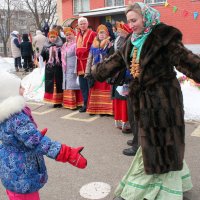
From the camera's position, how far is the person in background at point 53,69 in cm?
670

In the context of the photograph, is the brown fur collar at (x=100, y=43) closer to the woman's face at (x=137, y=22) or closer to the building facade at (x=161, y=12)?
the woman's face at (x=137, y=22)

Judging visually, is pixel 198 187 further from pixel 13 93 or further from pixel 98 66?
pixel 13 93

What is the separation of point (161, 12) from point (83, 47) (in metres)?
11.5

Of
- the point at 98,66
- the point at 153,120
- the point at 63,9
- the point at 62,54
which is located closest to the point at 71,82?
the point at 62,54

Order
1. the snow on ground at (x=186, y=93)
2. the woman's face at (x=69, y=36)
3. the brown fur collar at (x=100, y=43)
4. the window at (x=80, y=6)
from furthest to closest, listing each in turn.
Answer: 1. the window at (x=80, y=6)
2. the woman's face at (x=69, y=36)
3. the snow on ground at (x=186, y=93)
4. the brown fur collar at (x=100, y=43)

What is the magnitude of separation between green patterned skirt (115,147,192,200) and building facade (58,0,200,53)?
31.8ft

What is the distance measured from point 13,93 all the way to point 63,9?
20425 millimetres

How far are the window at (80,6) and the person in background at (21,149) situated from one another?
63.2 ft

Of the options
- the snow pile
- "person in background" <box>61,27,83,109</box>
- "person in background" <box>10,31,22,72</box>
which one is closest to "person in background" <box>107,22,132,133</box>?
"person in background" <box>61,27,83,109</box>

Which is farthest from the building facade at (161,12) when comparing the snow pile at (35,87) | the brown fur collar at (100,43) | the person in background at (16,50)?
the brown fur collar at (100,43)

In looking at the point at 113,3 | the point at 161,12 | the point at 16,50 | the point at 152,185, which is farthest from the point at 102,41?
the point at 113,3

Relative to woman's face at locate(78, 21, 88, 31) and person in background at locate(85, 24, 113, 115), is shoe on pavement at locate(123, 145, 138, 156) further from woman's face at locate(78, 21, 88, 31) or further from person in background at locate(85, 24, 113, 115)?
woman's face at locate(78, 21, 88, 31)

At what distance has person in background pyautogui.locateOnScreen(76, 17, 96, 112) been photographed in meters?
6.16

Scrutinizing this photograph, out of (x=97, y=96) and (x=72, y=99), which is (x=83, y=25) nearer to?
(x=97, y=96)
